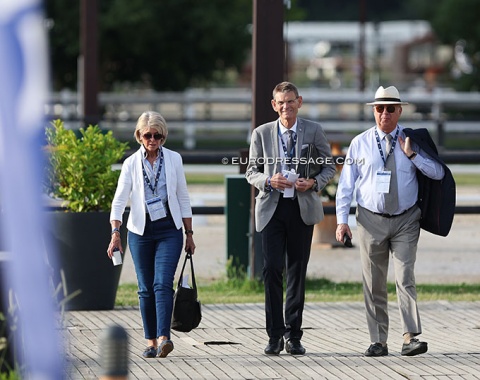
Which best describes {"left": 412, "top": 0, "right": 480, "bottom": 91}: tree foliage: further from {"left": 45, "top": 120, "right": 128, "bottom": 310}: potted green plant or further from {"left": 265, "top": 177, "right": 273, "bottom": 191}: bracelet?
{"left": 265, "top": 177, "right": 273, "bottom": 191}: bracelet

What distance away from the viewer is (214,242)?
54.4 feet

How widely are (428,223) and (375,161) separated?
1.87ft

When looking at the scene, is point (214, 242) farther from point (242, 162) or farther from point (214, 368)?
point (214, 368)

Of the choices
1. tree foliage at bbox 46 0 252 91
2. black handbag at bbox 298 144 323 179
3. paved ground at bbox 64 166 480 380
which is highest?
tree foliage at bbox 46 0 252 91

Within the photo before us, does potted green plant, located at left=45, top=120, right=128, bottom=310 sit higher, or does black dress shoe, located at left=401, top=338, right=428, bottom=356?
potted green plant, located at left=45, top=120, right=128, bottom=310

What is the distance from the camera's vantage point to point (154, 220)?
29.8 ft

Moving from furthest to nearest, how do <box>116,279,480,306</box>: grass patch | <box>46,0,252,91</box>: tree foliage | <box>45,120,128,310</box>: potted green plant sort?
<box>46,0,252,91</box>: tree foliage, <box>116,279,480,306</box>: grass patch, <box>45,120,128,310</box>: potted green plant

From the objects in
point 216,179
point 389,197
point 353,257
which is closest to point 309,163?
point 389,197

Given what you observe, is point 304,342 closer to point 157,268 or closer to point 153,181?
point 157,268

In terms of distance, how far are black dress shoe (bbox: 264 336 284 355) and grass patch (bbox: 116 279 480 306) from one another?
2467mm

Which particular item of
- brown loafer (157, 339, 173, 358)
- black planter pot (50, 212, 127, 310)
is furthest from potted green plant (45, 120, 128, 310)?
brown loafer (157, 339, 173, 358)

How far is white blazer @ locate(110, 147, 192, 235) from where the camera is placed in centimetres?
913

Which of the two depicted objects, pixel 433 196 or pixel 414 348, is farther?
pixel 433 196

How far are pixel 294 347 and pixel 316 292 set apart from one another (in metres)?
3.41
